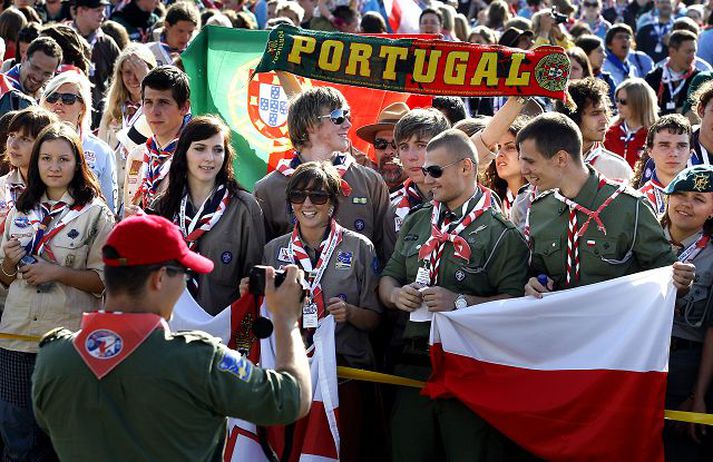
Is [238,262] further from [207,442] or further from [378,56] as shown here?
[207,442]

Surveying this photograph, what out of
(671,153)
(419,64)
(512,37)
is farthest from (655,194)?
(512,37)

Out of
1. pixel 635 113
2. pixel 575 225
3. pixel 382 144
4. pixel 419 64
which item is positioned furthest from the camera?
pixel 635 113

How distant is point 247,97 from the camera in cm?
953

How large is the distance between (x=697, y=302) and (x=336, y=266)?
80.8 inches

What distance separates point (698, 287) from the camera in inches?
248

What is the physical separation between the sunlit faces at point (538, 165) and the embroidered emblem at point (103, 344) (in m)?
2.91

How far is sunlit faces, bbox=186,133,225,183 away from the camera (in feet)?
23.3

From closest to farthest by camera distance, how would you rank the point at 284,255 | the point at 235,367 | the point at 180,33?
the point at 235,367
the point at 284,255
the point at 180,33

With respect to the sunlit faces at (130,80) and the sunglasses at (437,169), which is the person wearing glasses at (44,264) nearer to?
the sunglasses at (437,169)

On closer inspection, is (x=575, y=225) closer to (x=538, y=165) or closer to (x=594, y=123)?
(x=538, y=165)

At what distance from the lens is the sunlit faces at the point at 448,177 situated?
258 inches

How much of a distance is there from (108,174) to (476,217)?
3.25 metres

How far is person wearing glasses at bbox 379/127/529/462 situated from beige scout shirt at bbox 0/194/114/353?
6.14ft

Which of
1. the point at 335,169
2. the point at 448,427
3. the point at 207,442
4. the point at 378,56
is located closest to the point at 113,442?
the point at 207,442
